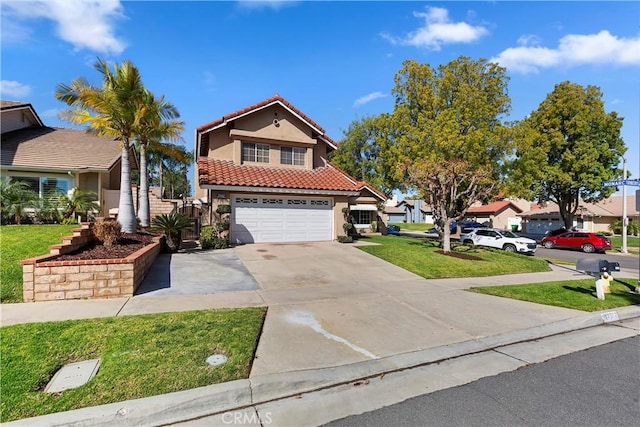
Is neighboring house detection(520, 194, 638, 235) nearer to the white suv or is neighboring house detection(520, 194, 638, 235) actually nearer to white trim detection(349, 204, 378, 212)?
the white suv

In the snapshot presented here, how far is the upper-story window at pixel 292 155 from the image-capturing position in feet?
63.7

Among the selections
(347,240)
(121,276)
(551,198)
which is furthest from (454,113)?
(121,276)

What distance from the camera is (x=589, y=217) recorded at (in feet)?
129

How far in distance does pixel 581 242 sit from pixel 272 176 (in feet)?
75.9

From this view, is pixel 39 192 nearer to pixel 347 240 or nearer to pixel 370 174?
pixel 347 240

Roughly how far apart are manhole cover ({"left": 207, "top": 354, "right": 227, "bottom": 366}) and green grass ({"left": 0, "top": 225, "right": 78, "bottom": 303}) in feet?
17.3

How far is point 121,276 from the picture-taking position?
7254 millimetres

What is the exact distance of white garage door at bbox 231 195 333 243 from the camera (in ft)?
53.3

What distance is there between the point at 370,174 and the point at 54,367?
40.2m

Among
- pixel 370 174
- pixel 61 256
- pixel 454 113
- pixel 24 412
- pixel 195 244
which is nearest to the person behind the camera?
pixel 24 412

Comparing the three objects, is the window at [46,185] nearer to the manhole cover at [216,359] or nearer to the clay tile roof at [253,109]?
the clay tile roof at [253,109]

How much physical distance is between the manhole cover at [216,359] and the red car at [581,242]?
28138 mm

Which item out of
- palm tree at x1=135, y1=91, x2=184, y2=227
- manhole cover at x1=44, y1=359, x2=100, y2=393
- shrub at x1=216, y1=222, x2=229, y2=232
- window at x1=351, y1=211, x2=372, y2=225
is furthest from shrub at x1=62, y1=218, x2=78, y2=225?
window at x1=351, y1=211, x2=372, y2=225

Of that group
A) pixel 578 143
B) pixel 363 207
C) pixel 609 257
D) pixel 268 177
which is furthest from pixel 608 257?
pixel 268 177
